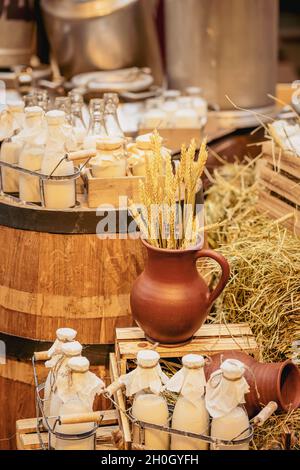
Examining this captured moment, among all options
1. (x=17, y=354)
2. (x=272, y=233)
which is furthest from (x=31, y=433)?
(x=272, y=233)

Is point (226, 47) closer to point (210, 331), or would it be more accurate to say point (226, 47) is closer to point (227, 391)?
point (210, 331)

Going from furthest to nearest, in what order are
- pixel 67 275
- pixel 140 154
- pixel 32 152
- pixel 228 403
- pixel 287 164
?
1. pixel 287 164
2. pixel 140 154
3. pixel 32 152
4. pixel 67 275
5. pixel 228 403

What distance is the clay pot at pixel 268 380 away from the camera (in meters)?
2.31

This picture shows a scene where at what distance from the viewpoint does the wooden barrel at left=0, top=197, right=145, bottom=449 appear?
8.54 feet

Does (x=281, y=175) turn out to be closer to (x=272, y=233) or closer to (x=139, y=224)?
(x=272, y=233)

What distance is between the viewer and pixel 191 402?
2.18 meters

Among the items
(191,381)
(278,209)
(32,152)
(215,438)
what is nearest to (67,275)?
(32,152)

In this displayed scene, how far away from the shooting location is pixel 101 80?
4.29 metres

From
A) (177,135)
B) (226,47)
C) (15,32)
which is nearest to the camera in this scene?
(177,135)

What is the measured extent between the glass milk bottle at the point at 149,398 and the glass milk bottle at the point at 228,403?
0.13 meters

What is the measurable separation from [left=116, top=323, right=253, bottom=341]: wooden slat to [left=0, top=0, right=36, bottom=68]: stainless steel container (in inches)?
97.1

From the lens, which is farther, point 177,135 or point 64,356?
point 177,135

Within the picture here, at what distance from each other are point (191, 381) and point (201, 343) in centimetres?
38

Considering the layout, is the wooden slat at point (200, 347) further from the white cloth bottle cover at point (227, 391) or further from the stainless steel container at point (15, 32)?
the stainless steel container at point (15, 32)
